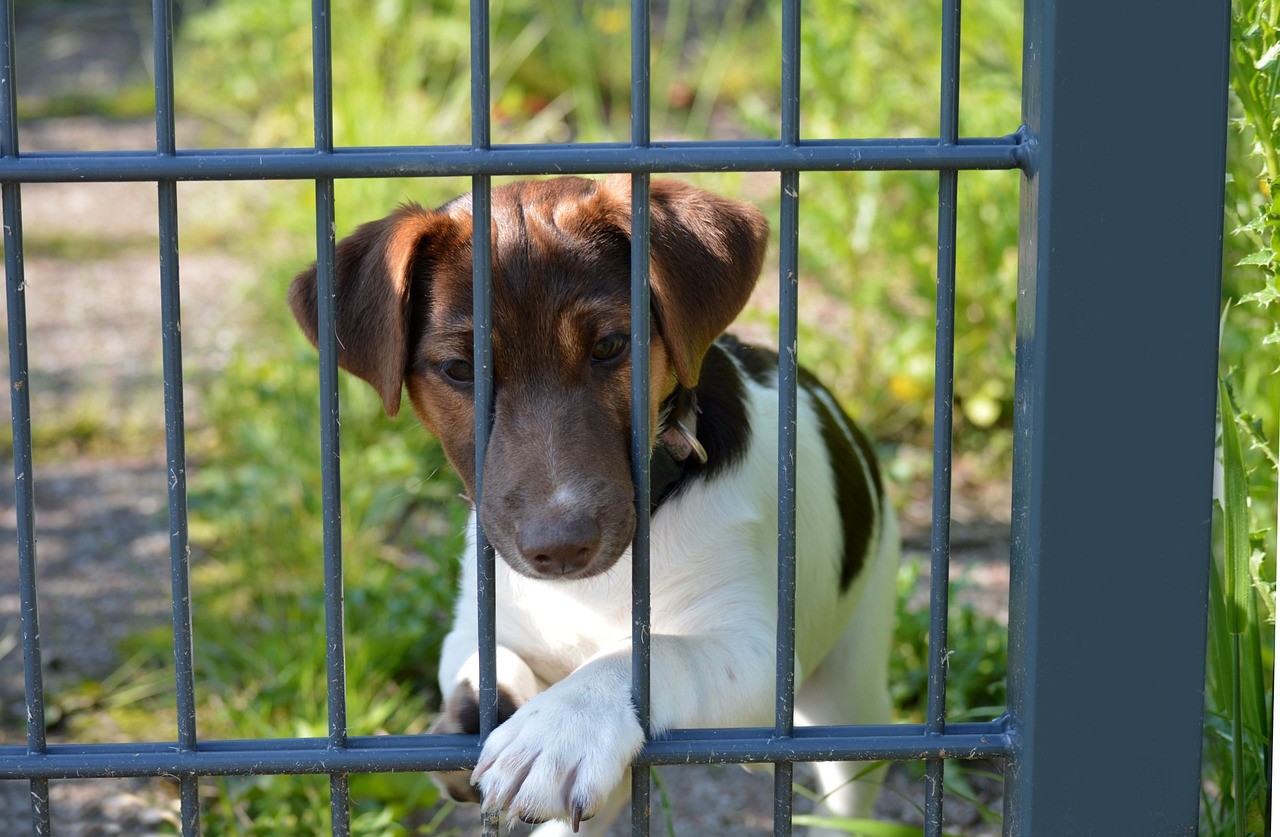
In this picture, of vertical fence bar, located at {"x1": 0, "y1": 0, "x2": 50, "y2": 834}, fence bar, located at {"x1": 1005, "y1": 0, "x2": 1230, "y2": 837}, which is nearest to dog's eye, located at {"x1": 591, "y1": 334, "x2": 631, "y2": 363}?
fence bar, located at {"x1": 1005, "y1": 0, "x2": 1230, "y2": 837}

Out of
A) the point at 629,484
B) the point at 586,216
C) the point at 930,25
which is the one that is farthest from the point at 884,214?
the point at 629,484

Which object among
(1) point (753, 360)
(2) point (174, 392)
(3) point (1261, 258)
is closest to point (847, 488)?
(1) point (753, 360)

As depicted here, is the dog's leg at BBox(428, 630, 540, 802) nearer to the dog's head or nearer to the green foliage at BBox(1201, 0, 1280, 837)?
the dog's head

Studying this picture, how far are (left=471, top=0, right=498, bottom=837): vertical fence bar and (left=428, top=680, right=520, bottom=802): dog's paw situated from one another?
0.99 ft

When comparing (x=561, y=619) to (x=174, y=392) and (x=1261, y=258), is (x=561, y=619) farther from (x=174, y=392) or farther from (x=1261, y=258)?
(x=1261, y=258)

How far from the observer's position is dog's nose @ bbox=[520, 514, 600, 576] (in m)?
2.26

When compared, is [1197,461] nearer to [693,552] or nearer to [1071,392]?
[1071,392]

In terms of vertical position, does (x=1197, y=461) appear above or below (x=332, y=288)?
below

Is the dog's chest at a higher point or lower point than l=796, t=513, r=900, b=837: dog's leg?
higher

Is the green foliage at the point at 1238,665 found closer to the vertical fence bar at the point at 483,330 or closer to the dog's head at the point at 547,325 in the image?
the dog's head at the point at 547,325

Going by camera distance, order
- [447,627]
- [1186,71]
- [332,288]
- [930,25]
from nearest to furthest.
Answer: [1186,71] → [332,288] → [447,627] → [930,25]

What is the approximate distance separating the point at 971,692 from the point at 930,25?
308 centimetres

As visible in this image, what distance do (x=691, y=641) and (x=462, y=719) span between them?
1.63 feet

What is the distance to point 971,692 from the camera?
4035 millimetres
